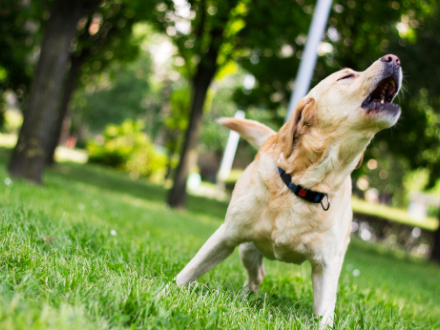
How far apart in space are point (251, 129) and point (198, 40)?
7.48m

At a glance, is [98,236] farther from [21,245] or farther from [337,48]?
[337,48]

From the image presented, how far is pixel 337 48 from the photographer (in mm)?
12555

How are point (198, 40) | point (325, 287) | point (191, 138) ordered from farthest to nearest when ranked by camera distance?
point (191, 138) < point (198, 40) < point (325, 287)

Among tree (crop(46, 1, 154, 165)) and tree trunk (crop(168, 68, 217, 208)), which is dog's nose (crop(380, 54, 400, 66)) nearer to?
tree trunk (crop(168, 68, 217, 208))

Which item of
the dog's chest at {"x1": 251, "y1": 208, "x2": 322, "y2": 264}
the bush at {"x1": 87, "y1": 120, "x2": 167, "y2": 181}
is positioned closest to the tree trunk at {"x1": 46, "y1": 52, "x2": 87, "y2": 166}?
the bush at {"x1": 87, "y1": 120, "x2": 167, "y2": 181}

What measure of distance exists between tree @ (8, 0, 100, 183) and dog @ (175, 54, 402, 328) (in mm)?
6000

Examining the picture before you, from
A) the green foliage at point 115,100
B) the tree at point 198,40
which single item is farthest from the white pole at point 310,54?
the green foliage at point 115,100

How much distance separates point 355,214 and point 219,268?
1617 cm

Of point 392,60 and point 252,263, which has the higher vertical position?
point 392,60

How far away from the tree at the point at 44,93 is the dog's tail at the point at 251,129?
17.9ft

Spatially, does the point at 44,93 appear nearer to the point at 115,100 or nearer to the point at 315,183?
the point at 315,183

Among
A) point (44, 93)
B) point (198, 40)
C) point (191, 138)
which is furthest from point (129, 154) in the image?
point (44, 93)

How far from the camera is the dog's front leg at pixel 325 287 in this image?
2541 millimetres

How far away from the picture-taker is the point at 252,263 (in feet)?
10.6
